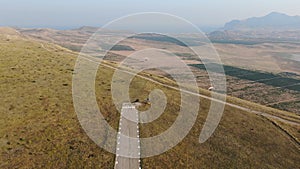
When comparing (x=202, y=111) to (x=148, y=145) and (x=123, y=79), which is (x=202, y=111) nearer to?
(x=148, y=145)

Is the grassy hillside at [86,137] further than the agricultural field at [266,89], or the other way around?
the agricultural field at [266,89]

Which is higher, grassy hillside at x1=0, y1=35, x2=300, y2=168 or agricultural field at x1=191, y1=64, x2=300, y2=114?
grassy hillside at x1=0, y1=35, x2=300, y2=168

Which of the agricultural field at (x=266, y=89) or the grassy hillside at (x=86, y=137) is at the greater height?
the grassy hillside at (x=86, y=137)

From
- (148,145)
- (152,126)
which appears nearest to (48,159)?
(148,145)

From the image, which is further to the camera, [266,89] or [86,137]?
[266,89]

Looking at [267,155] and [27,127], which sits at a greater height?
[27,127]

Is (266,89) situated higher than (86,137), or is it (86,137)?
(86,137)

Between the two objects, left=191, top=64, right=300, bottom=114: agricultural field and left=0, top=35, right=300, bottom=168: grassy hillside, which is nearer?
left=0, top=35, right=300, bottom=168: grassy hillside

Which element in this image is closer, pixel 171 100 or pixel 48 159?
pixel 48 159
